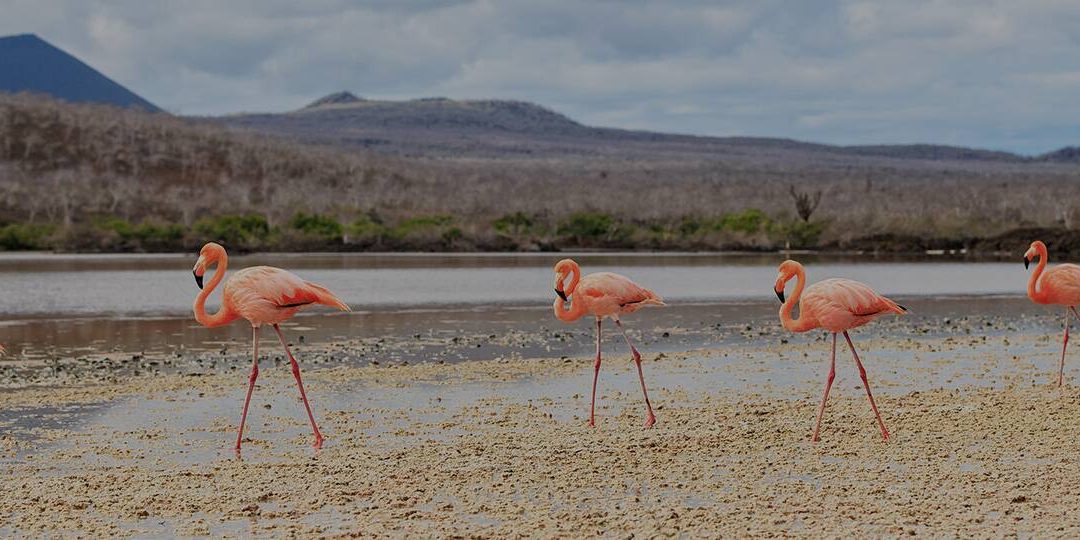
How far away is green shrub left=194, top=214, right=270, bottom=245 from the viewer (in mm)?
56438

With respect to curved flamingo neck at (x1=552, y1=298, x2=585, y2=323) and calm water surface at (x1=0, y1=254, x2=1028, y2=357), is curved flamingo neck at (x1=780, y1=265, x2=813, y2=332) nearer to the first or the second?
curved flamingo neck at (x1=552, y1=298, x2=585, y2=323)

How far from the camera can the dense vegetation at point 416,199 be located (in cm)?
5809

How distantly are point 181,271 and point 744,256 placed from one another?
Result: 24.9m

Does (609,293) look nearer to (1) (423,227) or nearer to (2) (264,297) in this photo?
(2) (264,297)

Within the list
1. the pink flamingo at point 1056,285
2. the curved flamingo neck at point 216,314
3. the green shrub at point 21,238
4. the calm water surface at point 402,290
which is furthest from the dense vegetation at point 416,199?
the curved flamingo neck at point 216,314

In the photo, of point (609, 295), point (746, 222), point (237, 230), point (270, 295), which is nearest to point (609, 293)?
point (609, 295)

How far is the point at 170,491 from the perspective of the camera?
8141mm

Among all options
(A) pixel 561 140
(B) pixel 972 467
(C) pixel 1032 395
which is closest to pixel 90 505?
(B) pixel 972 467

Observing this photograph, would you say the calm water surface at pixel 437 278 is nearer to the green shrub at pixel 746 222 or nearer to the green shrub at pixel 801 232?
the green shrub at pixel 801 232

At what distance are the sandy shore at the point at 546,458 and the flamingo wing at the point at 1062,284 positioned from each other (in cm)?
97

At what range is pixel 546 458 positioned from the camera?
9133mm

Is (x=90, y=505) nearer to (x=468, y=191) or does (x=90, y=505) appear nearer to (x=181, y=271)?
(x=181, y=271)

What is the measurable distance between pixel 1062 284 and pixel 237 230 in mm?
48396

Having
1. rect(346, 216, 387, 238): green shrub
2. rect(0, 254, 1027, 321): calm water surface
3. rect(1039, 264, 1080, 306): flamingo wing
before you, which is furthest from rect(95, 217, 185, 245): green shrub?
rect(1039, 264, 1080, 306): flamingo wing
